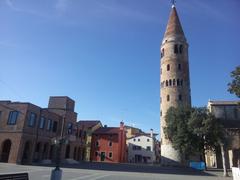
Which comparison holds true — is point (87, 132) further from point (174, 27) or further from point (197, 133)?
point (197, 133)

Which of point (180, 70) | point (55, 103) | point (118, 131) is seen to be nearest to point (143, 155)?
point (118, 131)

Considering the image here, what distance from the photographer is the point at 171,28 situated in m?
58.7

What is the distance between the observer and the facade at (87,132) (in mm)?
58344

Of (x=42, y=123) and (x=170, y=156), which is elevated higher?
(x=42, y=123)

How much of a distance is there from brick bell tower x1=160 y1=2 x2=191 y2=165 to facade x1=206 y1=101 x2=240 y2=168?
5.96m

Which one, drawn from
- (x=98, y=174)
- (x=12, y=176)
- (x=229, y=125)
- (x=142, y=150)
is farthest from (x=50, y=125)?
(x=142, y=150)

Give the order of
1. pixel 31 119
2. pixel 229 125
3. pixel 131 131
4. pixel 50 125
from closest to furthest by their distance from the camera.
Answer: pixel 31 119 < pixel 50 125 < pixel 229 125 < pixel 131 131

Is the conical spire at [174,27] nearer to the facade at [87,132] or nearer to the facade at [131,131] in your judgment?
the facade at [87,132]

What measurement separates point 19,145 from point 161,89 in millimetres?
32484

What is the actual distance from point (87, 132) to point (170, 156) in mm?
23591

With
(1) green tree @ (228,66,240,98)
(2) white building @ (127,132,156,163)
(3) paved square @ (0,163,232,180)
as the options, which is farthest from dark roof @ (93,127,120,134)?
(1) green tree @ (228,66,240,98)

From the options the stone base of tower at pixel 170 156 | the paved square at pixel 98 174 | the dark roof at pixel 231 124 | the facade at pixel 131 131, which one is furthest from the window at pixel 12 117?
the facade at pixel 131 131

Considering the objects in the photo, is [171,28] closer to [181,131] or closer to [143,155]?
[181,131]

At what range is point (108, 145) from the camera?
6350 centimetres
